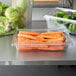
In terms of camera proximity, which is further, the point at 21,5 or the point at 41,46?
the point at 21,5

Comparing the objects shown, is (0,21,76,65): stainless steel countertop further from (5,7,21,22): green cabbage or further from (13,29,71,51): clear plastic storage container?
(5,7,21,22): green cabbage

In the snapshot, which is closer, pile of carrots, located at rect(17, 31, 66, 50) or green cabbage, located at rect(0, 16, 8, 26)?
pile of carrots, located at rect(17, 31, 66, 50)

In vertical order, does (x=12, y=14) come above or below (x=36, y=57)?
above

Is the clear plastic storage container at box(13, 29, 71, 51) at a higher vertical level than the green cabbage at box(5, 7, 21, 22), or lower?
lower

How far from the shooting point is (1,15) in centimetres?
138

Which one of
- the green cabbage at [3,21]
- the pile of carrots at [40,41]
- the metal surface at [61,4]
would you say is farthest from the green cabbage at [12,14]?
the metal surface at [61,4]

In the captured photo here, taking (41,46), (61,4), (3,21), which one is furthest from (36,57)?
(61,4)

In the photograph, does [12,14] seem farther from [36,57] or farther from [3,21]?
[36,57]

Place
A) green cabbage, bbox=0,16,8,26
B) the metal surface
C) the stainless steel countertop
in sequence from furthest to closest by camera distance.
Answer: the metal surface → green cabbage, bbox=0,16,8,26 → the stainless steel countertop

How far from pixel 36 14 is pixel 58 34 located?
48.1 inches

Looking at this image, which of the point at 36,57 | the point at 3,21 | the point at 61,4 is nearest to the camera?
the point at 36,57

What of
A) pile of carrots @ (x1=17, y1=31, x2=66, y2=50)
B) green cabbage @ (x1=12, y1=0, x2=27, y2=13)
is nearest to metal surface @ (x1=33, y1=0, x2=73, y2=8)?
green cabbage @ (x1=12, y1=0, x2=27, y2=13)

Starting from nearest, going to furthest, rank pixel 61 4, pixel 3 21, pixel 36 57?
pixel 36 57 < pixel 3 21 < pixel 61 4

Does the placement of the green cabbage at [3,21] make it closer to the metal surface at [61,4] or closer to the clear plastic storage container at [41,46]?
the clear plastic storage container at [41,46]
